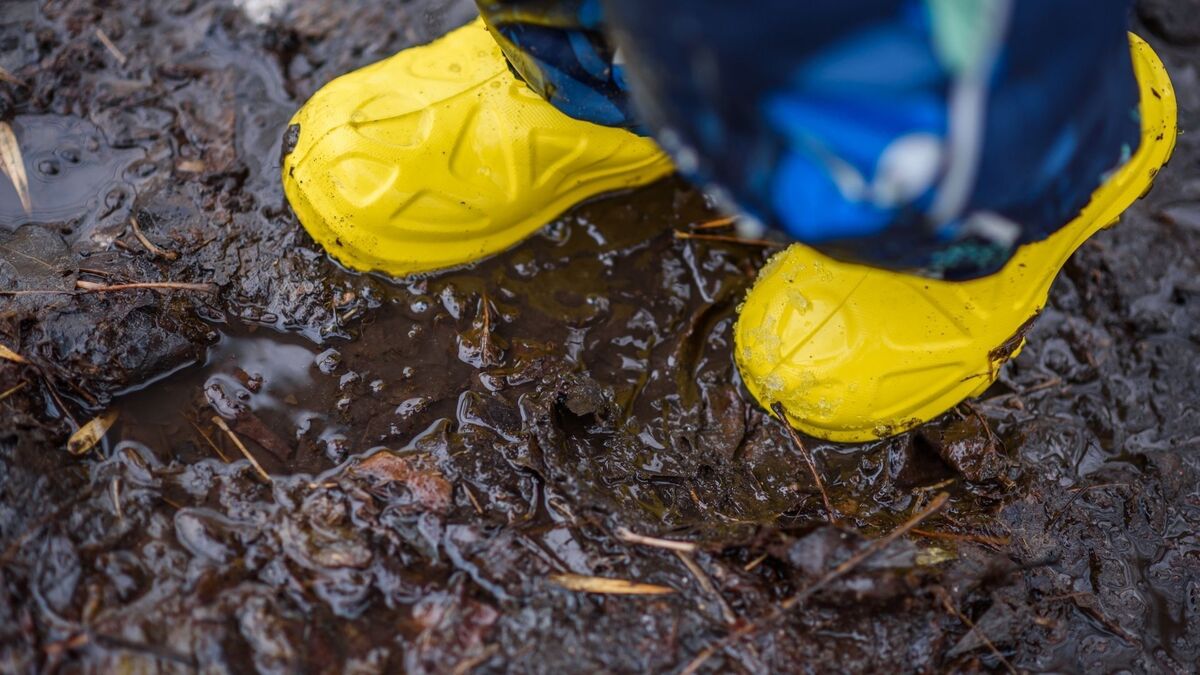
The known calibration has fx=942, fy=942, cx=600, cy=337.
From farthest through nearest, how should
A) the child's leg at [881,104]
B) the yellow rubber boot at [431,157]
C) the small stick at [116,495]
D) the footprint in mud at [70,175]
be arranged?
the footprint in mud at [70,175]
the yellow rubber boot at [431,157]
the small stick at [116,495]
the child's leg at [881,104]

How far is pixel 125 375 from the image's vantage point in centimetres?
151

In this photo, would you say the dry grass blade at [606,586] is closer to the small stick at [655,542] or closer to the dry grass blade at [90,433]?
the small stick at [655,542]

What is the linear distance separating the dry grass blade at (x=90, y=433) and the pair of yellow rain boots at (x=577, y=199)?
0.45 meters

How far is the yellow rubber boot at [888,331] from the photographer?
145cm

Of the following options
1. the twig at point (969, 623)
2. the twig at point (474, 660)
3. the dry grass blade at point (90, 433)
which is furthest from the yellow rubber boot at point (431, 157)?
the twig at point (969, 623)

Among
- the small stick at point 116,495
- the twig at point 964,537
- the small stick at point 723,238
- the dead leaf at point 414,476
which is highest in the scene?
the small stick at point 723,238

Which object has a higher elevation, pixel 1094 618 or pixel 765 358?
pixel 765 358

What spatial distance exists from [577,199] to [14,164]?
1.06 meters

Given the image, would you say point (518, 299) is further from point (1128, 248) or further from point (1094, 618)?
point (1128, 248)

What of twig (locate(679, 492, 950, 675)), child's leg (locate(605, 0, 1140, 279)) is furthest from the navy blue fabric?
twig (locate(679, 492, 950, 675))

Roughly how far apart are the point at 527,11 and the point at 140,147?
920 millimetres

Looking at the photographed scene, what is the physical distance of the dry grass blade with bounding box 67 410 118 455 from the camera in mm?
1428

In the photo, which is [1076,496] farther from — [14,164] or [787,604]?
[14,164]

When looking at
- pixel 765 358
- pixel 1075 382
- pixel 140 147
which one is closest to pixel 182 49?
pixel 140 147
